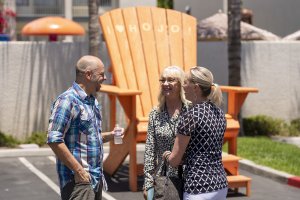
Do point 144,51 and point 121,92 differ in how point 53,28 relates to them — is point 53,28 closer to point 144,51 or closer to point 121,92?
point 144,51

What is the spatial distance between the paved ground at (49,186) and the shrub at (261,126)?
3.82m

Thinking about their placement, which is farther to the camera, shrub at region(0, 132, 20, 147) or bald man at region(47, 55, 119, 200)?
shrub at region(0, 132, 20, 147)

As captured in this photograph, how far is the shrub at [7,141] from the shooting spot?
14.1 metres

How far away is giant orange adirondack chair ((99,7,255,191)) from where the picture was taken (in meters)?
11.0

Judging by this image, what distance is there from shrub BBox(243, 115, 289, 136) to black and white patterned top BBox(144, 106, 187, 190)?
30.9 feet

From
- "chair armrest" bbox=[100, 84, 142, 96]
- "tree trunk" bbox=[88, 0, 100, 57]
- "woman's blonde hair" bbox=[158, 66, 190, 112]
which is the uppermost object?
"tree trunk" bbox=[88, 0, 100, 57]

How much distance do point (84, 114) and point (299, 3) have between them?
2618cm

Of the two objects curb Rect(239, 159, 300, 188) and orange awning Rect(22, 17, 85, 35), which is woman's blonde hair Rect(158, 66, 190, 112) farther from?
orange awning Rect(22, 17, 85, 35)

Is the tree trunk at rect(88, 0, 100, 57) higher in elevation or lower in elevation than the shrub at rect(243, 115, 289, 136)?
higher

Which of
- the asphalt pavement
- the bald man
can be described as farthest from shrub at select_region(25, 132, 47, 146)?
the bald man

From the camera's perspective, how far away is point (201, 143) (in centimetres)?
545

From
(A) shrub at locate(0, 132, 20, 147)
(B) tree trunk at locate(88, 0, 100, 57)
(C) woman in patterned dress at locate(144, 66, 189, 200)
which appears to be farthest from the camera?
(B) tree trunk at locate(88, 0, 100, 57)

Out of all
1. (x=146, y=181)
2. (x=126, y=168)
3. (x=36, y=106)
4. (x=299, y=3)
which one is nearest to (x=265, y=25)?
(x=299, y=3)

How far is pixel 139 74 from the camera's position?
36.7 ft
